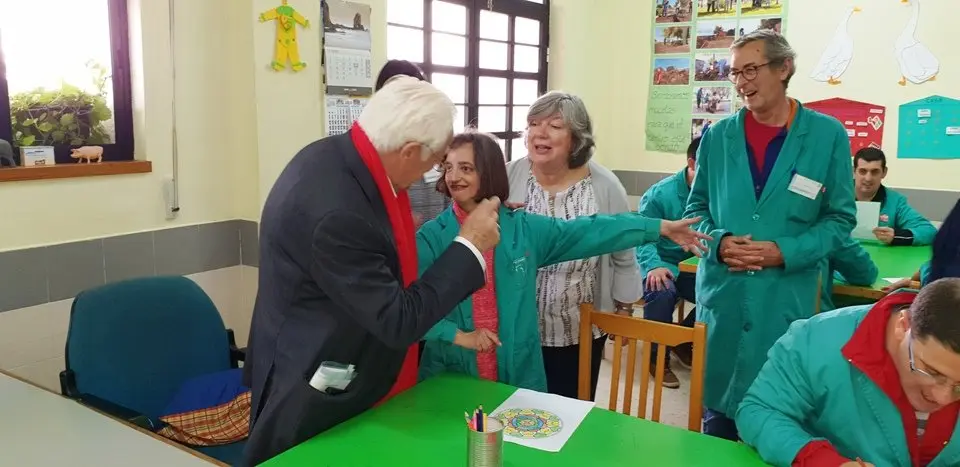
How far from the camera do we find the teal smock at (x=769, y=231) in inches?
90.5

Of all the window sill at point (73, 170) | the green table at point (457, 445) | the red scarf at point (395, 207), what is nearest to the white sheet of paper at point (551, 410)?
the green table at point (457, 445)

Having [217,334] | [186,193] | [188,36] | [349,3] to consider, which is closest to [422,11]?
[349,3]

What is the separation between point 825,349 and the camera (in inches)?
55.4

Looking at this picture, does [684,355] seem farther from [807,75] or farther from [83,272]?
[83,272]

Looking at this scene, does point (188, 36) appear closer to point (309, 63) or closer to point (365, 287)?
point (309, 63)

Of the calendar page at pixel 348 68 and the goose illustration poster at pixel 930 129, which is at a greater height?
the calendar page at pixel 348 68

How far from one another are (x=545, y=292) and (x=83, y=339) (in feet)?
4.66

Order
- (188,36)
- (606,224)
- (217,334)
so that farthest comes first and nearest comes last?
1. (188,36)
2. (217,334)
3. (606,224)

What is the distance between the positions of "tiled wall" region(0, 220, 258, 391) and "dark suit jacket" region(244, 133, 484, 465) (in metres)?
1.31

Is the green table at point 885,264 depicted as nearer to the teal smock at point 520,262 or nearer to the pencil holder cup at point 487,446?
the teal smock at point 520,262

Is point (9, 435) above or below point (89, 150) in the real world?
below

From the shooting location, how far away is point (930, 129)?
4.69 m

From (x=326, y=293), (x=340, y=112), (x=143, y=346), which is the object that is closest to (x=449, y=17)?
(x=340, y=112)

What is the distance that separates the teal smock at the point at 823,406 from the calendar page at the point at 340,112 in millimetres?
2409
